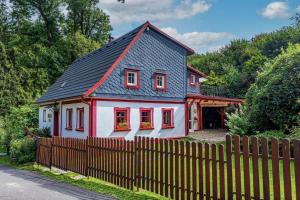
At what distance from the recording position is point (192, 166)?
641 cm

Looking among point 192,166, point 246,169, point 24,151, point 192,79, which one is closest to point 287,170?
point 246,169

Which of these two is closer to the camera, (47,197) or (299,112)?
(47,197)

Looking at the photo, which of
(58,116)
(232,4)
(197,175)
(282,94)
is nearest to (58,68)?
(58,116)

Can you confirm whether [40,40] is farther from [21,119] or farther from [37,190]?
[37,190]

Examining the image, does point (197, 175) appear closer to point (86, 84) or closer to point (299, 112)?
point (299, 112)

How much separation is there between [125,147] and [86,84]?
38.5ft

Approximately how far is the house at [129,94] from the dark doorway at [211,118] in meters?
4.84

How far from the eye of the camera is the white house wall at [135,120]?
1822 centimetres

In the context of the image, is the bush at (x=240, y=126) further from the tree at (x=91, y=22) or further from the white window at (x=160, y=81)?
the tree at (x=91, y=22)

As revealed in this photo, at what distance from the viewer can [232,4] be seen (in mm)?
16281

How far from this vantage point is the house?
1845 cm

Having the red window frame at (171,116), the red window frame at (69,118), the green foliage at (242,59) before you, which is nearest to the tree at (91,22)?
the green foliage at (242,59)

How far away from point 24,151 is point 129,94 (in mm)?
7458

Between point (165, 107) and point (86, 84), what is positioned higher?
point (86, 84)
